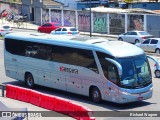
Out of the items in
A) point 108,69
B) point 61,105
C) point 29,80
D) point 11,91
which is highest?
point 108,69

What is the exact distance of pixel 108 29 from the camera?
59125mm

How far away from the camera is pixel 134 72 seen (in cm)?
1939

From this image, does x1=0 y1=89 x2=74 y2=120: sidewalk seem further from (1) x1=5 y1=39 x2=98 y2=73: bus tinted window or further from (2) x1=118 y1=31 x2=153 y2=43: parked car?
(2) x1=118 y1=31 x2=153 y2=43: parked car

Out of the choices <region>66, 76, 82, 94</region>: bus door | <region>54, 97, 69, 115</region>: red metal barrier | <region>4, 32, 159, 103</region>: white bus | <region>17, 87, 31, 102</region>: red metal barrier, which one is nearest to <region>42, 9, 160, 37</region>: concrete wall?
<region>4, 32, 159, 103</region>: white bus

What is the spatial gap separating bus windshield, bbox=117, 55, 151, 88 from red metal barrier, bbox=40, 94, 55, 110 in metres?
2.84

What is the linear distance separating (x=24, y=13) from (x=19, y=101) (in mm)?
58590

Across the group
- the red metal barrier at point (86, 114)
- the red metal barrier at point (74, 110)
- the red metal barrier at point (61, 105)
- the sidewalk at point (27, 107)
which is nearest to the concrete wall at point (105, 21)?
the sidewalk at point (27, 107)

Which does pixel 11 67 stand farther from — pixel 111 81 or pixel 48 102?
pixel 111 81

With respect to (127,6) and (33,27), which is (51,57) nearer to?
(33,27)

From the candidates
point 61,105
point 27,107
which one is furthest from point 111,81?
point 27,107

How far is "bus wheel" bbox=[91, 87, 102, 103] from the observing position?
20.3m

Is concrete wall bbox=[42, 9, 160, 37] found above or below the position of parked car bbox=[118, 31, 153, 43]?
above

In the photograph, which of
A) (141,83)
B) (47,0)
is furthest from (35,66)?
(47,0)

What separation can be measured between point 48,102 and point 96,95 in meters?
2.19
